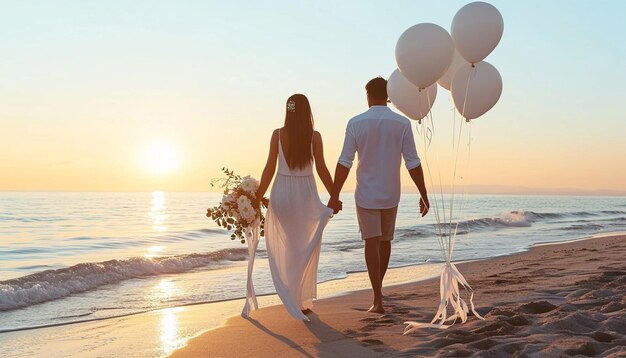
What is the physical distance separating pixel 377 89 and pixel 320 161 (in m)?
0.94

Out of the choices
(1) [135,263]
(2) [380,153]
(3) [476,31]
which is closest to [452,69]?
(3) [476,31]

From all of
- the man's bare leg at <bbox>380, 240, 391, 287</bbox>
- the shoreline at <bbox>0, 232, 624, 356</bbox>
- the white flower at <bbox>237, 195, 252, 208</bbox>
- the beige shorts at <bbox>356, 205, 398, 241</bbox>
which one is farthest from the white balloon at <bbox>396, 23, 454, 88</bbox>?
the shoreline at <bbox>0, 232, 624, 356</bbox>

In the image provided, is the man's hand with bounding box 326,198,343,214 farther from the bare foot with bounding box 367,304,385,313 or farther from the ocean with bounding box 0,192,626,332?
the ocean with bounding box 0,192,626,332

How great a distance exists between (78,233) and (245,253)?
928 centimetres

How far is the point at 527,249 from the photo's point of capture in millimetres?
16297

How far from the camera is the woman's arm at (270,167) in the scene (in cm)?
631

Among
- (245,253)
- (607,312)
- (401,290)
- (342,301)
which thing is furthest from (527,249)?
(607,312)

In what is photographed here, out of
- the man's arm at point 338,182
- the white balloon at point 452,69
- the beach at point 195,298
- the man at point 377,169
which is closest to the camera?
the beach at point 195,298

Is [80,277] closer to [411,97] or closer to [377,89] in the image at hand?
[411,97]

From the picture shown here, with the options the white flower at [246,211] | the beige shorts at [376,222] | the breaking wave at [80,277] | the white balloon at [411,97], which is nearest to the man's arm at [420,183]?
the beige shorts at [376,222]

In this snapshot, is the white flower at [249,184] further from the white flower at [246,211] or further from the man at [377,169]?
the man at [377,169]

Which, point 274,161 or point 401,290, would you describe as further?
point 401,290

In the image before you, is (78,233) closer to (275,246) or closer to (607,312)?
(275,246)

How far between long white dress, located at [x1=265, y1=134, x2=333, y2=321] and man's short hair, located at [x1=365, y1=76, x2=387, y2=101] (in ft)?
3.21
